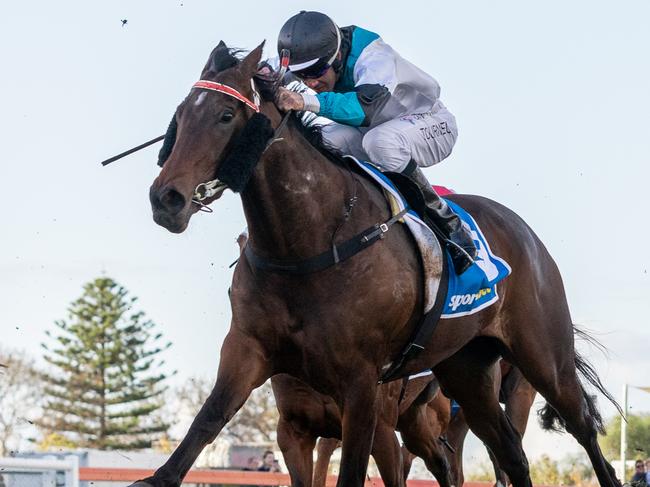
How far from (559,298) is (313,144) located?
6.76 feet

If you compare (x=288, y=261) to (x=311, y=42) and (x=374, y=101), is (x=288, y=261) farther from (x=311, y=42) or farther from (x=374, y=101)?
(x=311, y=42)

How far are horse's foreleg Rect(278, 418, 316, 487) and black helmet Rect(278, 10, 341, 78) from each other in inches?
93.9

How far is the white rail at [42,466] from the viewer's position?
5941 mm

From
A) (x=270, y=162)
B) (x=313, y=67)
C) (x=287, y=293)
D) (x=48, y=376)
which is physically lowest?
(x=287, y=293)

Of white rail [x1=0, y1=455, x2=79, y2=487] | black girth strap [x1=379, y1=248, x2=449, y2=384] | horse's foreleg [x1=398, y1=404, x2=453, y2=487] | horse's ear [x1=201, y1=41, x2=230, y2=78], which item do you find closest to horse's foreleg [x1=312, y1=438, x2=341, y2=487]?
horse's foreleg [x1=398, y1=404, x2=453, y2=487]

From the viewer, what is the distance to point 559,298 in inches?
270

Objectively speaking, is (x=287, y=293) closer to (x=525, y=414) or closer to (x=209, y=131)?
(x=209, y=131)

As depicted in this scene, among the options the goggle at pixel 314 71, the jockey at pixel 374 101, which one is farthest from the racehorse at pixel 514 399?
the goggle at pixel 314 71

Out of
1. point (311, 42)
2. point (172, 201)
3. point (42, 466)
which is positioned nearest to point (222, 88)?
point (172, 201)

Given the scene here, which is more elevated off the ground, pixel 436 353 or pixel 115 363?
pixel 115 363

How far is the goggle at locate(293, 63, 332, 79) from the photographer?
583cm

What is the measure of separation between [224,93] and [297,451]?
297 cm

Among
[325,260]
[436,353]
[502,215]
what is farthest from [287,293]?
[502,215]

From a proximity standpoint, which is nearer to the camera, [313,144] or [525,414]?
[313,144]
